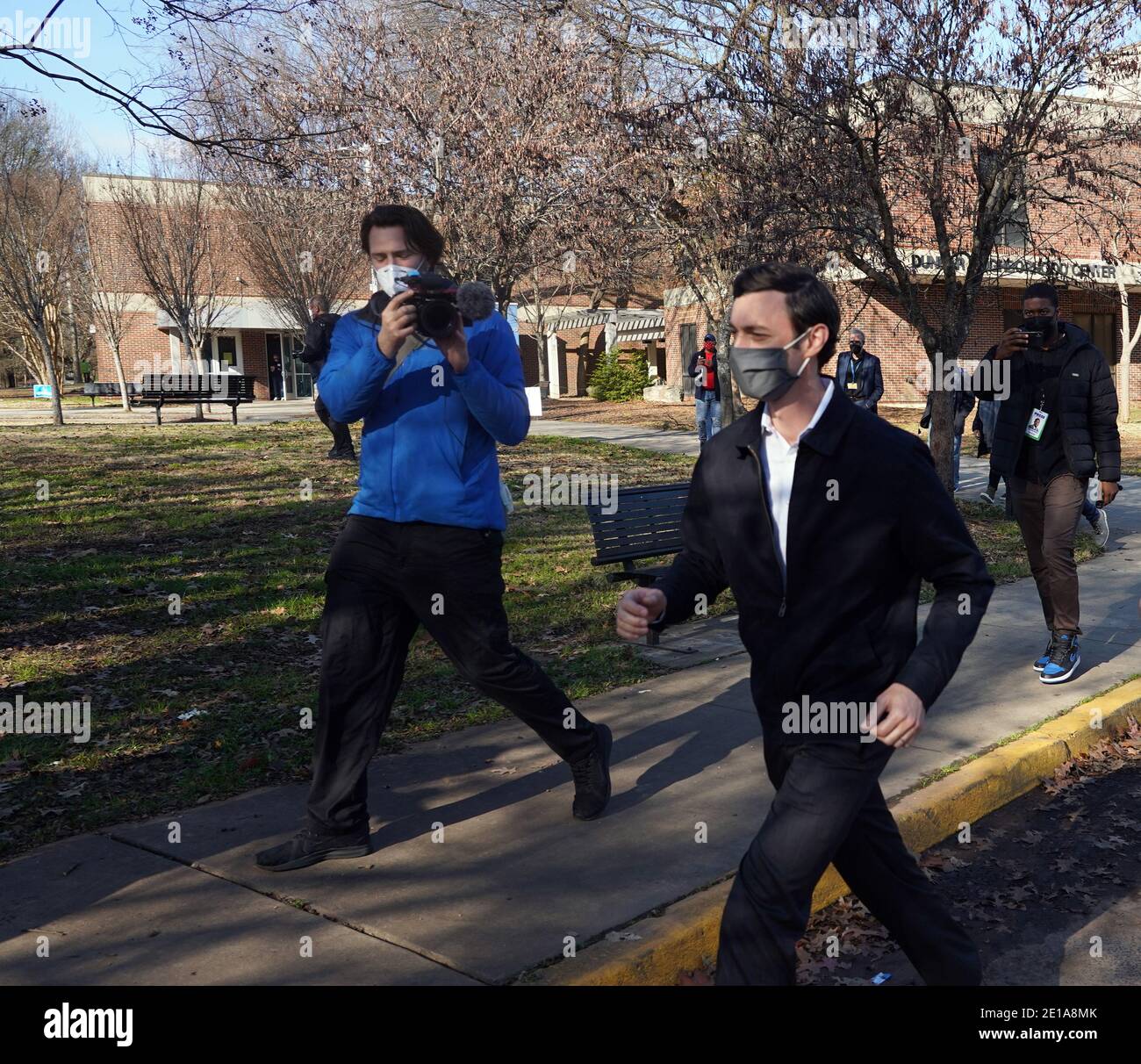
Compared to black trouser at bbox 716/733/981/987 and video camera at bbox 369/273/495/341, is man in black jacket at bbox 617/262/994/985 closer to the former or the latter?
black trouser at bbox 716/733/981/987

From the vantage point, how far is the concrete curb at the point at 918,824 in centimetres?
351

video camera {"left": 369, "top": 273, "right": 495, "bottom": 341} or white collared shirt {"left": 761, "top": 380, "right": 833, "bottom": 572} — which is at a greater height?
video camera {"left": 369, "top": 273, "right": 495, "bottom": 341}

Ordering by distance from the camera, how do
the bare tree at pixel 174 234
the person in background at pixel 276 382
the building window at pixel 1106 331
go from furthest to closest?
the person in background at pixel 276 382 < the building window at pixel 1106 331 < the bare tree at pixel 174 234

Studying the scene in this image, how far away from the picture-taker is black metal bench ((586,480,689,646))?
8148 millimetres

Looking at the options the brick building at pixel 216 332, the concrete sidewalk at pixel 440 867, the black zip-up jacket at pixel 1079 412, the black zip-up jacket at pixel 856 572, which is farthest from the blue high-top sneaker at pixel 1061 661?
the brick building at pixel 216 332

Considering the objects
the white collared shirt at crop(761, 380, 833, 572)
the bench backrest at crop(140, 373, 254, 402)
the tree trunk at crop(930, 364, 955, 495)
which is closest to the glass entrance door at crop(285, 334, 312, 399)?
the bench backrest at crop(140, 373, 254, 402)

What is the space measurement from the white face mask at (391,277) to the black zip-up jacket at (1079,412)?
4.05 meters

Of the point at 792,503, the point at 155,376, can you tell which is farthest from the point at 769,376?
the point at 155,376

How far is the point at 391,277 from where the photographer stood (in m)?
3.95

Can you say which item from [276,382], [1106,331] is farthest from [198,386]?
[1106,331]

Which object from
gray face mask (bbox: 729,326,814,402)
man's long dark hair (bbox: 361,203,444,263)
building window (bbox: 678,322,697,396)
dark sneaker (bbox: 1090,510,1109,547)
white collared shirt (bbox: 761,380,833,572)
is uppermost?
A: building window (bbox: 678,322,697,396)

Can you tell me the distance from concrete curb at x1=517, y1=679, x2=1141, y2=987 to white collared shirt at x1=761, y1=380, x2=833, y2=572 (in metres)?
1.39

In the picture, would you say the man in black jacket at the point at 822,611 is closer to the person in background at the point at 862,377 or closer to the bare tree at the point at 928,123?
the bare tree at the point at 928,123

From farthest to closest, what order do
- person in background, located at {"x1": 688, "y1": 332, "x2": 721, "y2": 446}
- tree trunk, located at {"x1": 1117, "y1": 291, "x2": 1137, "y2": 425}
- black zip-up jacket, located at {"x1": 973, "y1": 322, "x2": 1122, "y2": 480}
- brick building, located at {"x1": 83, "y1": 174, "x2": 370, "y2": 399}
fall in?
brick building, located at {"x1": 83, "y1": 174, "x2": 370, "y2": 399} < tree trunk, located at {"x1": 1117, "y1": 291, "x2": 1137, "y2": 425} < person in background, located at {"x1": 688, "y1": 332, "x2": 721, "y2": 446} < black zip-up jacket, located at {"x1": 973, "y1": 322, "x2": 1122, "y2": 480}
